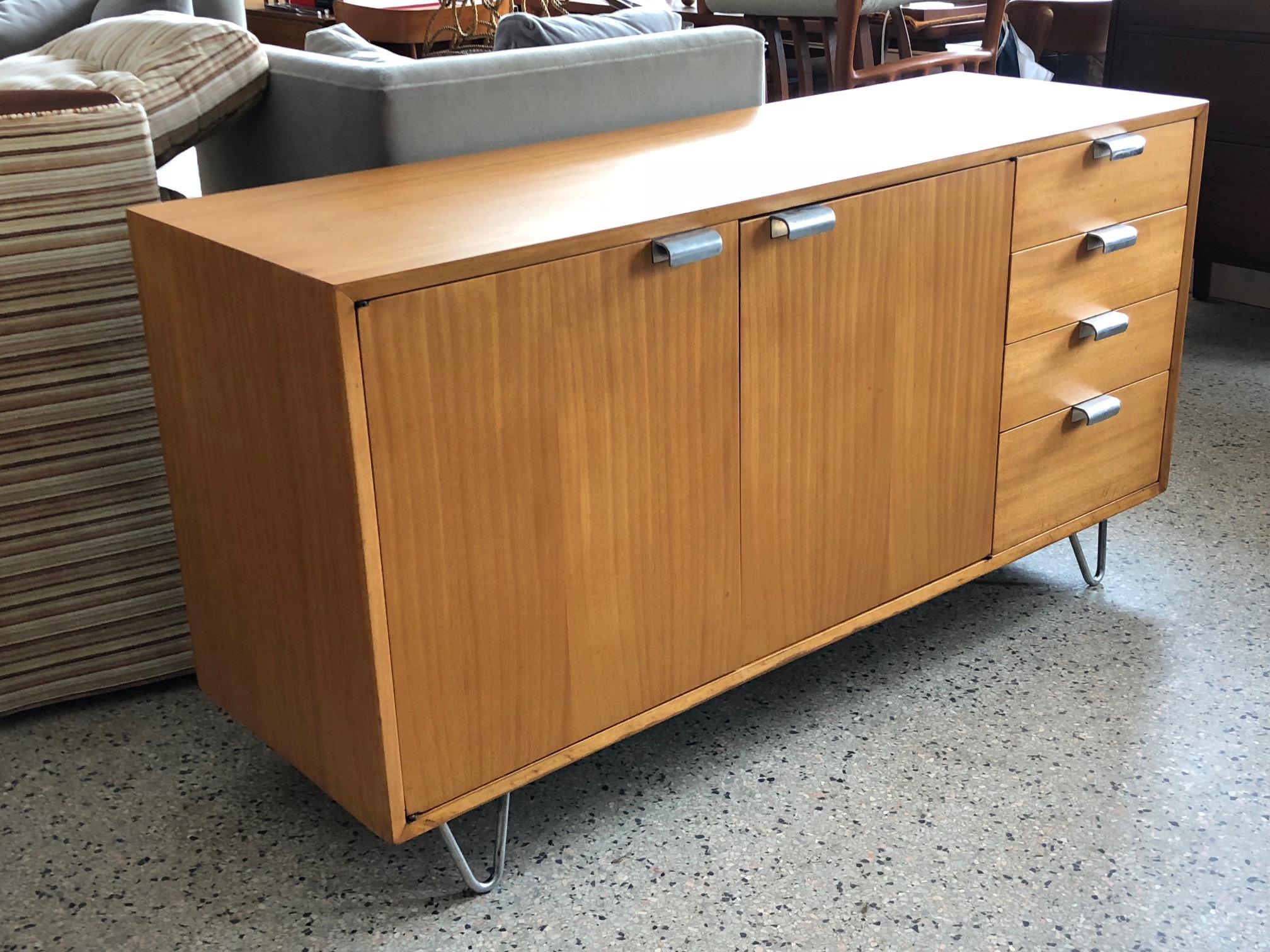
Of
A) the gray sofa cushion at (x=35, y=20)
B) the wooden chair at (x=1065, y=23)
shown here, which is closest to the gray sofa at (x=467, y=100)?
the gray sofa cushion at (x=35, y=20)

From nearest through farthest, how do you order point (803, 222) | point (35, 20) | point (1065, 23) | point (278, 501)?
1. point (278, 501)
2. point (803, 222)
3. point (35, 20)
4. point (1065, 23)

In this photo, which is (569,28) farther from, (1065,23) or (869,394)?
(1065,23)

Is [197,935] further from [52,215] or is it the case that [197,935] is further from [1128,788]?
Result: [1128,788]

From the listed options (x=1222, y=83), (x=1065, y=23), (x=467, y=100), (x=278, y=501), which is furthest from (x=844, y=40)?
(x=278, y=501)

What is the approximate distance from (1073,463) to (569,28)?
101 centimetres

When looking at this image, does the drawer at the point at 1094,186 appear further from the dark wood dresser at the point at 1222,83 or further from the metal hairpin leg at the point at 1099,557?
the dark wood dresser at the point at 1222,83

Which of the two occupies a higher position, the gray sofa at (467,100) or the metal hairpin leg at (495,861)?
the gray sofa at (467,100)

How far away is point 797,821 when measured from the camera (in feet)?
5.29

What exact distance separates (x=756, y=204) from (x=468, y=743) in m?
0.67

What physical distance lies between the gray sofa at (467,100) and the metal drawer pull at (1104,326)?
2.04 feet

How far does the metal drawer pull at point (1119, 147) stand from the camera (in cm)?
181

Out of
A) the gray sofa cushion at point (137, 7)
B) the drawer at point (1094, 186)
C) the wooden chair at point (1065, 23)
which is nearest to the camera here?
the drawer at point (1094, 186)

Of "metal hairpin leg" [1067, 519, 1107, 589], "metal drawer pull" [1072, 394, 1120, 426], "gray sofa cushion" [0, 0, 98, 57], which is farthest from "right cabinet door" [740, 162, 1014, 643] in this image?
"gray sofa cushion" [0, 0, 98, 57]

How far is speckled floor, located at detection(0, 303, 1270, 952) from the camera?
145cm
